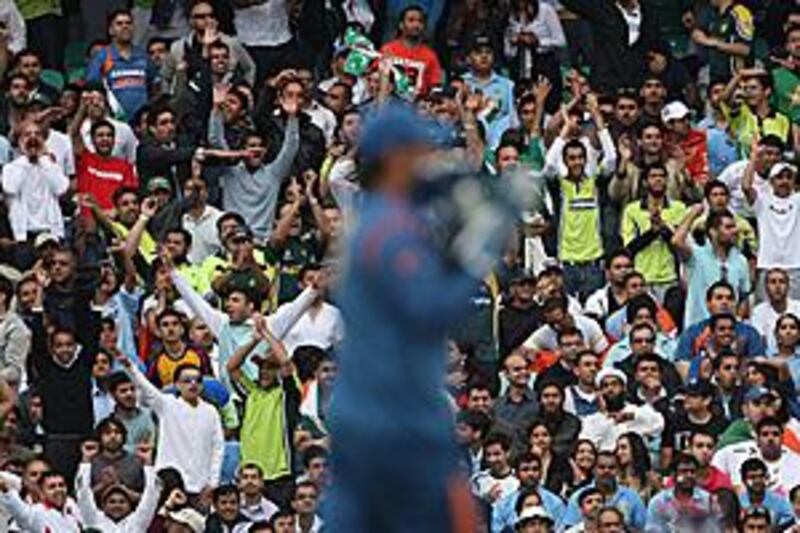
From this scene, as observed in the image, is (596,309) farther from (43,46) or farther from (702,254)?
(43,46)

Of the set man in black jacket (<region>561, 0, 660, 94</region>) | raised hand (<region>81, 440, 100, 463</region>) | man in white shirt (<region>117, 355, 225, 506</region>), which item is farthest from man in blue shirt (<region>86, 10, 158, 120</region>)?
raised hand (<region>81, 440, 100, 463</region>)

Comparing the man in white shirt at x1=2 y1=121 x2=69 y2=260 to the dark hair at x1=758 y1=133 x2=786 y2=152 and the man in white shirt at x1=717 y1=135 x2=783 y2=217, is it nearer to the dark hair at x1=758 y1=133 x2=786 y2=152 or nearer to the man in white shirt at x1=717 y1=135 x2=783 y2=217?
the man in white shirt at x1=717 y1=135 x2=783 y2=217

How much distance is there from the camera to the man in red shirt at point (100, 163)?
21.6 metres

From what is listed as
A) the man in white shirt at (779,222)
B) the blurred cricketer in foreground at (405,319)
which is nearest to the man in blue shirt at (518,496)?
the man in white shirt at (779,222)

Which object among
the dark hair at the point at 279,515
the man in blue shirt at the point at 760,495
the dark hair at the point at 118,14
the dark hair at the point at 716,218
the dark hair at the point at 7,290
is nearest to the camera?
the dark hair at the point at 279,515

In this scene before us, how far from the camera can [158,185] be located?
2106cm

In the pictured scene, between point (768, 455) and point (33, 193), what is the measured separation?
5284mm

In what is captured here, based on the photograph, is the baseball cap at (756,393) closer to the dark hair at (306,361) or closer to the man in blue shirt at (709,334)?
the man in blue shirt at (709,334)

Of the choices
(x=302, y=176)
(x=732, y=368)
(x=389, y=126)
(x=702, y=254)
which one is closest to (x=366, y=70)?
(x=302, y=176)

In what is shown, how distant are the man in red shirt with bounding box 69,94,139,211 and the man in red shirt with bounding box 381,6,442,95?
210 centimetres

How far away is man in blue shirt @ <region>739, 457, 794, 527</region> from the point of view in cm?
1767

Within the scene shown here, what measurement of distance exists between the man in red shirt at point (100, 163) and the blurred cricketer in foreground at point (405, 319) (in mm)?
13295

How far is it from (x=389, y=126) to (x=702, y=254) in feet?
41.7

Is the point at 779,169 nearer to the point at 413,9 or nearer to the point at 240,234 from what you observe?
the point at 413,9
